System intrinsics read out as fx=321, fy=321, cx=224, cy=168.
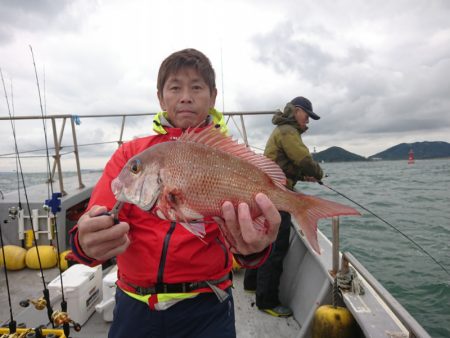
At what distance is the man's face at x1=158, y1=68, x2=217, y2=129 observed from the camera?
229cm

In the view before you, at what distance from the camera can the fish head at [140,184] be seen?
176 cm

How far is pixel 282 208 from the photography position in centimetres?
195

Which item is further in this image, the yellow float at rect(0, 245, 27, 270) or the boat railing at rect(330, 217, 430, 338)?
the yellow float at rect(0, 245, 27, 270)

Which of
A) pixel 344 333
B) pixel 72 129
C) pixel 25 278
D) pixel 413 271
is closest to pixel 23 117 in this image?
pixel 72 129

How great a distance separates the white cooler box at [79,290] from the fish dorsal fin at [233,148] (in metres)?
3.06

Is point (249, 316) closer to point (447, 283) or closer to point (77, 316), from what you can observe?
point (77, 316)

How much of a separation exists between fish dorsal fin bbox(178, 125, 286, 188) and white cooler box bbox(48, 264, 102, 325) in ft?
10.0

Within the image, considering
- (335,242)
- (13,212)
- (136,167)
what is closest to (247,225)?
(136,167)

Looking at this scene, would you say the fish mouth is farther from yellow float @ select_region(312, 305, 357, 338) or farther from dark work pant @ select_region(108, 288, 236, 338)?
yellow float @ select_region(312, 305, 357, 338)

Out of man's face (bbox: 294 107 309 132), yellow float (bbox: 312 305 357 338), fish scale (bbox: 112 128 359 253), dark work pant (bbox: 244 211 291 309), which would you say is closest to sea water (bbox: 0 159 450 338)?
man's face (bbox: 294 107 309 132)

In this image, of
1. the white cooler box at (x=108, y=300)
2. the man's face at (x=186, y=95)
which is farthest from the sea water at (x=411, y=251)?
the man's face at (x=186, y=95)

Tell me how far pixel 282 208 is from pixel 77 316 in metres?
3.37

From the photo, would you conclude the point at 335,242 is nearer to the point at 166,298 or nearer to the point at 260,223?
the point at 260,223

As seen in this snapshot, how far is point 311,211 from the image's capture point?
1.90m
